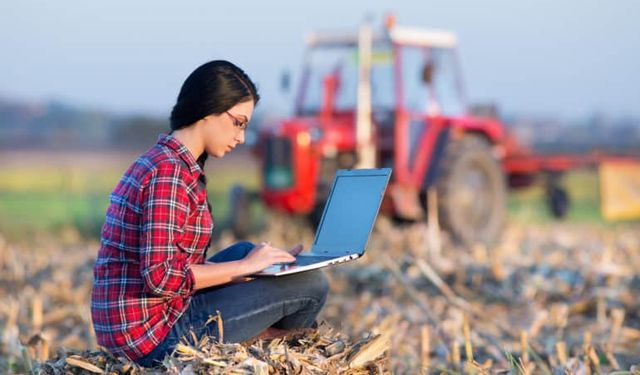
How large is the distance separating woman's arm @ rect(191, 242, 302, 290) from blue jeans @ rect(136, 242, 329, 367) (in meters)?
0.07

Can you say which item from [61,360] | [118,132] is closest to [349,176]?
[61,360]

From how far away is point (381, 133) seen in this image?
11492mm

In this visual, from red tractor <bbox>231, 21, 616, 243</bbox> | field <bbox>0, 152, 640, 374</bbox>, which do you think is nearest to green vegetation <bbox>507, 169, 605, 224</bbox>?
red tractor <bbox>231, 21, 616, 243</bbox>

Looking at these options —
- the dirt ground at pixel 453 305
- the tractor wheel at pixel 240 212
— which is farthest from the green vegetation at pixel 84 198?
the dirt ground at pixel 453 305

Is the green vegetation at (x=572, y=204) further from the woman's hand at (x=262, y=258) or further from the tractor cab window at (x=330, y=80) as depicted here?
the woman's hand at (x=262, y=258)

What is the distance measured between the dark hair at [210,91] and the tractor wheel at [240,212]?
8.02 m

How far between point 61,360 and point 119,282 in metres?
0.39

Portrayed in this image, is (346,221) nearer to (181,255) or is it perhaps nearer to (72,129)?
(181,255)

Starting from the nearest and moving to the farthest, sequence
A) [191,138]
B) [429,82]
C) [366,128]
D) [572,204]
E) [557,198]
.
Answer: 1. [191,138]
2. [429,82]
3. [366,128]
4. [557,198]
5. [572,204]

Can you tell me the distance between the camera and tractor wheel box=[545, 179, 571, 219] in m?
14.2

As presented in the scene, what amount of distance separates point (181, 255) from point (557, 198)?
1116cm

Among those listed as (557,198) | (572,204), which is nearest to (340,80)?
(557,198)

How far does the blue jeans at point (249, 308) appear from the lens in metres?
3.78

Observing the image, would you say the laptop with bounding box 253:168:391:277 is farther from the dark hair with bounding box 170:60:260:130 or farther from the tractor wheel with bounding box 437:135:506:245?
the tractor wheel with bounding box 437:135:506:245
